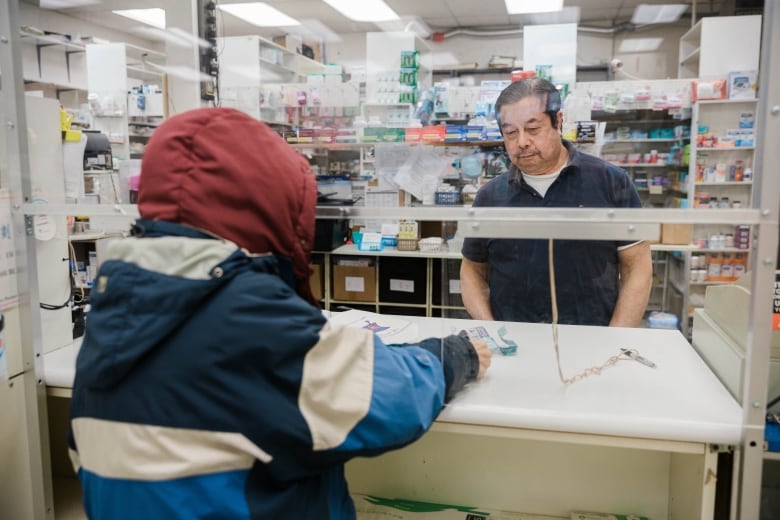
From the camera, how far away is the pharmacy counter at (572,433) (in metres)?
1.03

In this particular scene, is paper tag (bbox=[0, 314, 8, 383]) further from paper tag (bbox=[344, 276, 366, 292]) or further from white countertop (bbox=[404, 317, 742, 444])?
paper tag (bbox=[344, 276, 366, 292])

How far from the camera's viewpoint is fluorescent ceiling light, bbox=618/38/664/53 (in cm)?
747

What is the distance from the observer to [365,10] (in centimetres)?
360

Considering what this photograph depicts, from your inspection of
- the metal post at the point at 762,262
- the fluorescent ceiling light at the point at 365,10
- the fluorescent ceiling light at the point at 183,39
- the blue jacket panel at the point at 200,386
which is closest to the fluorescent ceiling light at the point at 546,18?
the fluorescent ceiling light at the point at 365,10

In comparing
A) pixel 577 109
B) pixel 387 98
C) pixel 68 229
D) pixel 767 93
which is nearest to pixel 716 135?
pixel 387 98

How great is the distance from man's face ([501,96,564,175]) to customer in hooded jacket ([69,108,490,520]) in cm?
82

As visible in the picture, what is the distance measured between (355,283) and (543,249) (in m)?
2.26

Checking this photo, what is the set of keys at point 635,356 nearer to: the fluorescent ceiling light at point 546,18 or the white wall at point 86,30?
the fluorescent ceiling light at point 546,18

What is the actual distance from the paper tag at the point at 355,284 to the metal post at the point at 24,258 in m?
2.31

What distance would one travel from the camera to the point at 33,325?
4.39 ft

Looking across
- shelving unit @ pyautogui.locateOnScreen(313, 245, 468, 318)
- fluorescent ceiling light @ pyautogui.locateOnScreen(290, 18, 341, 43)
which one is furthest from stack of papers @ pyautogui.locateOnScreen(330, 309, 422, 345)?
fluorescent ceiling light @ pyautogui.locateOnScreen(290, 18, 341, 43)

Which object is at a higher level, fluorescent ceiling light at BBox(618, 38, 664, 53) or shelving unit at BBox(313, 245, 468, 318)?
fluorescent ceiling light at BBox(618, 38, 664, 53)

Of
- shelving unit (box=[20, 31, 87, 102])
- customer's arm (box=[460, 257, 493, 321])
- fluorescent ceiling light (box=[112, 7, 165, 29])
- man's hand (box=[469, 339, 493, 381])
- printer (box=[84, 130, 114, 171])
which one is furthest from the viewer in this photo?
shelving unit (box=[20, 31, 87, 102])

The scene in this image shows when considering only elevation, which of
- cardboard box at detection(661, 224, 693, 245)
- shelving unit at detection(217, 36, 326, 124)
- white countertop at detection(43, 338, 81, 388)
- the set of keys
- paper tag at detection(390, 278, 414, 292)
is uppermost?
shelving unit at detection(217, 36, 326, 124)
